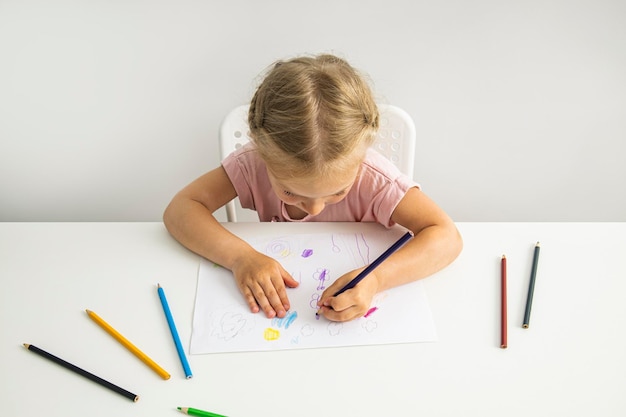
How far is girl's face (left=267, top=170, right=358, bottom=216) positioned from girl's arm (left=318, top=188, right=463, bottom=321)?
110mm

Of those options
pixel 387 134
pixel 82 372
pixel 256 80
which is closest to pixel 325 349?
pixel 82 372

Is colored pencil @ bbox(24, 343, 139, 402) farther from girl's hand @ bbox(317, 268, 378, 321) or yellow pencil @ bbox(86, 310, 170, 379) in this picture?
girl's hand @ bbox(317, 268, 378, 321)

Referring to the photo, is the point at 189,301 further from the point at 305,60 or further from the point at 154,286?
the point at 305,60

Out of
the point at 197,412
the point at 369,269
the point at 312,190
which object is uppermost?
the point at 312,190

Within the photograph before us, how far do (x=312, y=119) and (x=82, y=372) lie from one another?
0.40 metres

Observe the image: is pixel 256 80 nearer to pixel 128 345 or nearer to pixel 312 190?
pixel 312 190

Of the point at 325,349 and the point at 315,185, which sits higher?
the point at 315,185

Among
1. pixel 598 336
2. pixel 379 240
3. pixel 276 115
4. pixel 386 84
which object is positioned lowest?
pixel 598 336

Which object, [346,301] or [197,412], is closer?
[197,412]

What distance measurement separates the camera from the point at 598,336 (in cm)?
68

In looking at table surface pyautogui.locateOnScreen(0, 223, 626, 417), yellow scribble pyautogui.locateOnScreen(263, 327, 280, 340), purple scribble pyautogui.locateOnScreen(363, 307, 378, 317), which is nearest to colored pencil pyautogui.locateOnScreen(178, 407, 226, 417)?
table surface pyautogui.locateOnScreen(0, 223, 626, 417)

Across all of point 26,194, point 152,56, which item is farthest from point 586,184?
point 26,194

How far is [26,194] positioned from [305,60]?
1.02 metres

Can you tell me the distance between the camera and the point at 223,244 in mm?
791
